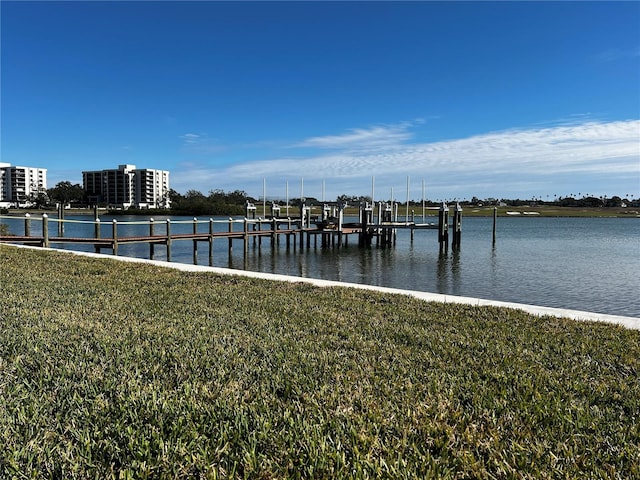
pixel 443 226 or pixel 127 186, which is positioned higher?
pixel 127 186

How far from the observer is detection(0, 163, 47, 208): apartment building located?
444 ft

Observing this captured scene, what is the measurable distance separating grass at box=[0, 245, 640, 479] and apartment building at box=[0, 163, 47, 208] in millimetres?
146250

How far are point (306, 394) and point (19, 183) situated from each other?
171 metres

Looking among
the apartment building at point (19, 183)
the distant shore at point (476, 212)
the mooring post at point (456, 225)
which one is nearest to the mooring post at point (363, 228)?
the mooring post at point (456, 225)

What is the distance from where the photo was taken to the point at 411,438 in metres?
2.81

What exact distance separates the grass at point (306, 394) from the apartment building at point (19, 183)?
480 feet

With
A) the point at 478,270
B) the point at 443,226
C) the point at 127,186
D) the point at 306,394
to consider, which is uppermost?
the point at 127,186

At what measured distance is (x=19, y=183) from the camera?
14488 centimetres

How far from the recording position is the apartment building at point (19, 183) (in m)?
135

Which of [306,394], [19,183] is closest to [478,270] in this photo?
[306,394]

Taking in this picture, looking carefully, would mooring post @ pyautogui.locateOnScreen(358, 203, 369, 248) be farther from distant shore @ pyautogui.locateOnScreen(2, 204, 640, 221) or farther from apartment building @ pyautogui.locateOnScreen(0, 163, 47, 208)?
apartment building @ pyautogui.locateOnScreen(0, 163, 47, 208)

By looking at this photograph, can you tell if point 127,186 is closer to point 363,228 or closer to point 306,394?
point 363,228

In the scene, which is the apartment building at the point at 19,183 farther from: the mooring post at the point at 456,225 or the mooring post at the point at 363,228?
the mooring post at the point at 456,225

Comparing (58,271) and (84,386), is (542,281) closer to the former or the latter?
(58,271)
